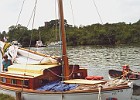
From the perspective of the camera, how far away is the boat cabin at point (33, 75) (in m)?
20.2

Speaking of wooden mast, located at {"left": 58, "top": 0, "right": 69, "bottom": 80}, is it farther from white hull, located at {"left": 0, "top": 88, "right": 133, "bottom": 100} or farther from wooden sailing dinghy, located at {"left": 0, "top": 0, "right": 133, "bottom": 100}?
white hull, located at {"left": 0, "top": 88, "right": 133, "bottom": 100}

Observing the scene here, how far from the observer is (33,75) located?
20.4 metres

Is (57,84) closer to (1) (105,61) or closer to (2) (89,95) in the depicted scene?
(2) (89,95)

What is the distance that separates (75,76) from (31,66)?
3.10 metres

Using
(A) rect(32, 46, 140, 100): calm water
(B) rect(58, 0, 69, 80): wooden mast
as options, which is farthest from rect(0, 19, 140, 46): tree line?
(B) rect(58, 0, 69, 80): wooden mast

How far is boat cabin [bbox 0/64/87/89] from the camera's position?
20203 millimetres

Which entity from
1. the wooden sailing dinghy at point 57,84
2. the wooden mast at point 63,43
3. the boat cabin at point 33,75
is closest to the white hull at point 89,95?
the wooden sailing dinghy at point 57,84

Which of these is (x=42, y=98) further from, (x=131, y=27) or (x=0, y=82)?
(x=131, y=27)

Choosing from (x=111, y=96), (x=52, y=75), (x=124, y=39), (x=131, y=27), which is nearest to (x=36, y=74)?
(x=52, y=75)

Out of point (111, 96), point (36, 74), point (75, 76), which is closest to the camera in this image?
point (111, 96)

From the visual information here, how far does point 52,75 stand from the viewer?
21.2 metres

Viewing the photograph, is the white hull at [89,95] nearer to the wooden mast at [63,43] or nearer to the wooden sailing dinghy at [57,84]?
the wooden sailing dinghy at [57,84]

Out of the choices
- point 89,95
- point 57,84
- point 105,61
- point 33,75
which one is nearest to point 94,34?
point 105,61

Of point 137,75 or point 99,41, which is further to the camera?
point 99,41
